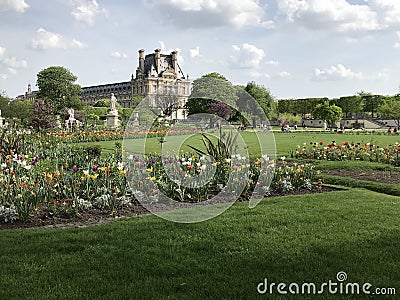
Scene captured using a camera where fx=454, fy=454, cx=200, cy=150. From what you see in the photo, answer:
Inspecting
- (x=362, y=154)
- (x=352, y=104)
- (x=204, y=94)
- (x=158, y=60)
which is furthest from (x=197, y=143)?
(x=158, y=60)

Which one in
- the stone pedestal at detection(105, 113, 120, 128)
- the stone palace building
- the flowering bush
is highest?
the stone palace building

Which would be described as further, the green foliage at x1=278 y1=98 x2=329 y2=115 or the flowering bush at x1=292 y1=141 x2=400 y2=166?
the green foliage at x1=278 y1=98 x2=329 y2=115

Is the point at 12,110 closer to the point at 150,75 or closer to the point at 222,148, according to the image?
the point at 150,75

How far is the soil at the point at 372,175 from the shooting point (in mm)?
9165

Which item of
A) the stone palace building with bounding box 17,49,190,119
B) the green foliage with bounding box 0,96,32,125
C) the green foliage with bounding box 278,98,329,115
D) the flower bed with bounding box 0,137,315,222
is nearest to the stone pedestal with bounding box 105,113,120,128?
the green foliage with bounding box 0,96,32,125

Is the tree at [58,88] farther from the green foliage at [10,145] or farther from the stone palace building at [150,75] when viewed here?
the green foliage at [10,145]

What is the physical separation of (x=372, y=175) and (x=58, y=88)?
181ft

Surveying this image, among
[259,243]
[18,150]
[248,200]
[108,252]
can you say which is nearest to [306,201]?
[248,200]

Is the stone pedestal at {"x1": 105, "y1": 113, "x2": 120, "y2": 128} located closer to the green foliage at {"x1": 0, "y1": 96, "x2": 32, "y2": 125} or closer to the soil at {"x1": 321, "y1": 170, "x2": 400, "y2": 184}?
the green foliage at {"x1": 0, "y1": 96, "x2": 32, "y2": 125}

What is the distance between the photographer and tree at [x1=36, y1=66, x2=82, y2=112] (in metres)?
59.4

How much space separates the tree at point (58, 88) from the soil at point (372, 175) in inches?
2102

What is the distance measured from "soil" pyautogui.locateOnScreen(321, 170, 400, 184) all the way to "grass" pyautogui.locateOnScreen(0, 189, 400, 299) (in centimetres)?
361

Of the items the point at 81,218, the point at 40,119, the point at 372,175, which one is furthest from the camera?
the point at 40,119

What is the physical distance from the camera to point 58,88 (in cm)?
5950
